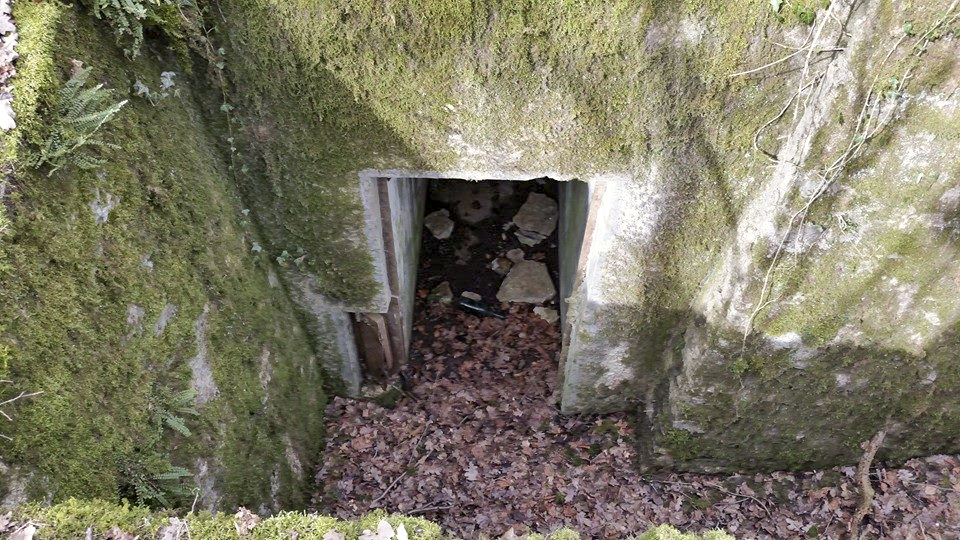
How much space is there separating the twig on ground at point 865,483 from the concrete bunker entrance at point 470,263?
3098mm

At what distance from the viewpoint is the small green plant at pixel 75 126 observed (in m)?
2.74

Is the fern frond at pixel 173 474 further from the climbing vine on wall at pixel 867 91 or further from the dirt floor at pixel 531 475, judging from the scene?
the climbing vine on wall at pixel 867 91

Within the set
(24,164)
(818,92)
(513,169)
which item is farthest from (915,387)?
(24,164)

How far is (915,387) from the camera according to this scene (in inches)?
188

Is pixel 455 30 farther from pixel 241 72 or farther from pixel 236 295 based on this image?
pixel 236 295

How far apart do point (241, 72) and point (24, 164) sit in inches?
61.6

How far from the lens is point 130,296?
3.25 m

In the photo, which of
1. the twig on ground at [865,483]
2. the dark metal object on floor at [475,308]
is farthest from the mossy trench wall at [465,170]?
the dark metal object on floor at [475,308]

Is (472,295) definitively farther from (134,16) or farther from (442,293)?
(134,16)

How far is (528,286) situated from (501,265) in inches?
24.9

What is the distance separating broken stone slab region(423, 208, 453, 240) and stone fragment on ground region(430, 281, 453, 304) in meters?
0.92

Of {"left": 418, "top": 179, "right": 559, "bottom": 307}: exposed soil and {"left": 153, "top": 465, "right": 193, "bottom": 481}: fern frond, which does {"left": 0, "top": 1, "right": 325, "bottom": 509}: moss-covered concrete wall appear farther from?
{"left": 418, "top": 179, "right": 559, "bottom": 307}: exposed soil

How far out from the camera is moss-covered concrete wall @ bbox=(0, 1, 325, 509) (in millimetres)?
2658

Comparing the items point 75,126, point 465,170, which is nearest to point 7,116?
point 75,126
